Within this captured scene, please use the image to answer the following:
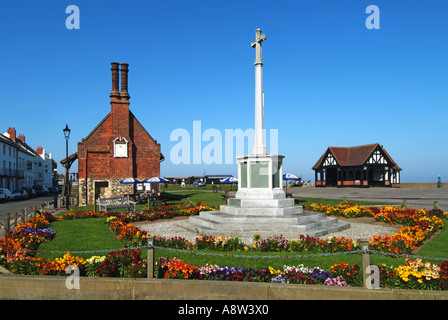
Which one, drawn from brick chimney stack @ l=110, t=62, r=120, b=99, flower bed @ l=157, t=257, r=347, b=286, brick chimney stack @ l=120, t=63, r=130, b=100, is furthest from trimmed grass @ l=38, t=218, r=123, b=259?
brick chimney stack @ l=120, t=63, r=130, b=100

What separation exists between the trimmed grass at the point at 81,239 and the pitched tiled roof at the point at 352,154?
141ft

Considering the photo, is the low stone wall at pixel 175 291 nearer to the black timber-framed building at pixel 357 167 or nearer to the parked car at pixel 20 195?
the parked car at pixel 20 195

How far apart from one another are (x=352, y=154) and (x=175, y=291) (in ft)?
167

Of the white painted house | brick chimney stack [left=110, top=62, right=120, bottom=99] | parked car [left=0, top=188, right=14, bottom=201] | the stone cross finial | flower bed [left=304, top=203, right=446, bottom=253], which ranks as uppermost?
brick chimney stack [left=110, top=62, right=120, bottom=99]

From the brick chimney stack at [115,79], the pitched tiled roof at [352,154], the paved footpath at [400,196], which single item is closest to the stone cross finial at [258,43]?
the paved footpath at [400,196]

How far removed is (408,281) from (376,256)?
7.80ft

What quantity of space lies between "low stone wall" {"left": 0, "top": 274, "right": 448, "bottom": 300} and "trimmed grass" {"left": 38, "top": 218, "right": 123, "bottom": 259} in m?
2.33

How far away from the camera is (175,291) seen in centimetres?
570

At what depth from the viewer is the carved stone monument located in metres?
11.8

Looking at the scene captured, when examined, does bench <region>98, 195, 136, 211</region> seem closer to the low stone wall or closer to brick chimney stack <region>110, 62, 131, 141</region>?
brick chimney stack <region>110, 62, 131, 141</region>
